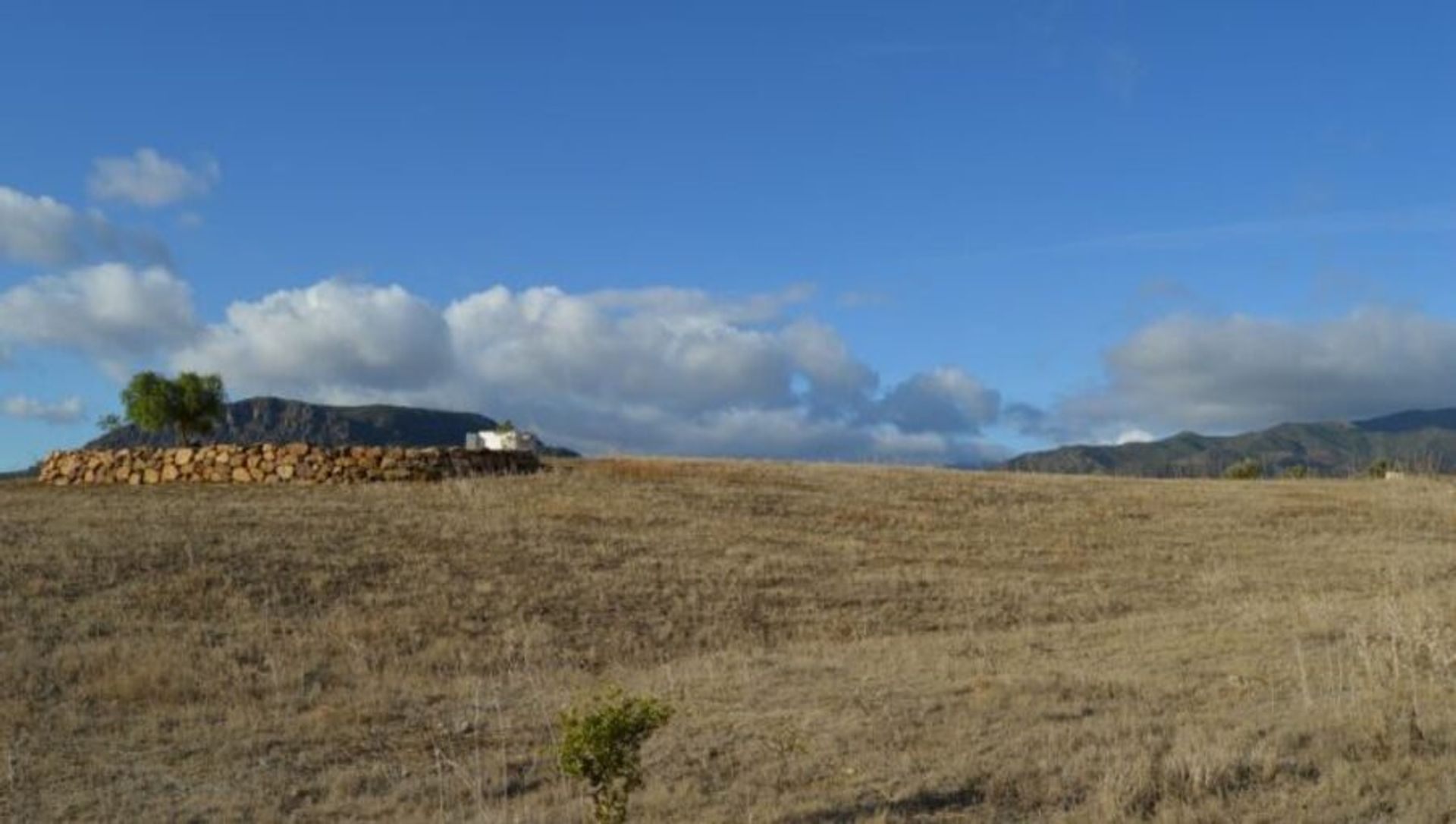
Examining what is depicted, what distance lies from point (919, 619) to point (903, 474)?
75.1 feet

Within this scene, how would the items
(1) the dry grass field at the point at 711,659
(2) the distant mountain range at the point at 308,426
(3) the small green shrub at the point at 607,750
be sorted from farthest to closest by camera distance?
(2) the distant mountain range at the point at 308,426 < (1) the dry grass field at the point at 711,659 < (3) the small green shrub at the point at 607,750

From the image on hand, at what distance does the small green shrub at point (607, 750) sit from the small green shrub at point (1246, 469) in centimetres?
5604

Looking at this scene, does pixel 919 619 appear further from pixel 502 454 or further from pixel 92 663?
pixel 502 454

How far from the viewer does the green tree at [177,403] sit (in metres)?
54.8

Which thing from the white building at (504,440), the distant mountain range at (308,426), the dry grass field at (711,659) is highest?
the distant mountain range at (308,426)

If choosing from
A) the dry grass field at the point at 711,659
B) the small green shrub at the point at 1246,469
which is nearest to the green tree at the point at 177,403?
the dry grass field at the point at 711,659

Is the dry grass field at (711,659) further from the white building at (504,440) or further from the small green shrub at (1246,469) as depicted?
the small green shrub at (1246,469)

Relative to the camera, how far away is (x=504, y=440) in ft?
154

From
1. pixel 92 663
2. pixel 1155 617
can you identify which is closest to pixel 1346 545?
pixel 1155 617

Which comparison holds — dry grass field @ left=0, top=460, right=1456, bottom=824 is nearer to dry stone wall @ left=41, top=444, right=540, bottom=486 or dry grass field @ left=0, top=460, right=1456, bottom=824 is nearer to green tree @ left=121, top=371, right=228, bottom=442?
dry stone wall @ left=41, top=444, right=540, bottom=486

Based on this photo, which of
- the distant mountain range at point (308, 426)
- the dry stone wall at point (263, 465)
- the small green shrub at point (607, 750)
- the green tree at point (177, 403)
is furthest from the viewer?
the distant mountain range at point (308, 426)

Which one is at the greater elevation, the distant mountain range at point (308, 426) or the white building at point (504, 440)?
the distant mountain range at point (308, 426)

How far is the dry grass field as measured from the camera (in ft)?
33.2

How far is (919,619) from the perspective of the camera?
20.3 metres
